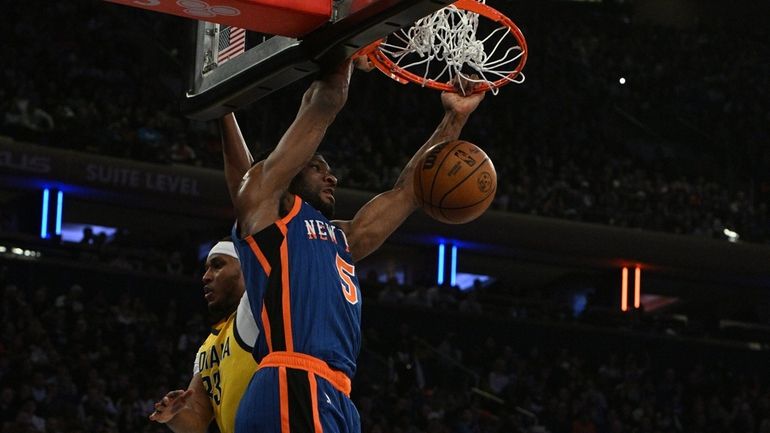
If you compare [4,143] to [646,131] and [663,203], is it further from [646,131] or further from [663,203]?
[646,131]

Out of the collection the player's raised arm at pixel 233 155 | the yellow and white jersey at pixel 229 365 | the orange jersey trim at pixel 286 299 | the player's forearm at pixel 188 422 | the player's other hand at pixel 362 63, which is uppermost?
the player's other hand at pixel 362 63

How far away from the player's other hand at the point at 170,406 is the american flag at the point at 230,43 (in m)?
1.43

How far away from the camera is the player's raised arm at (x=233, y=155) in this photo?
5145 mm

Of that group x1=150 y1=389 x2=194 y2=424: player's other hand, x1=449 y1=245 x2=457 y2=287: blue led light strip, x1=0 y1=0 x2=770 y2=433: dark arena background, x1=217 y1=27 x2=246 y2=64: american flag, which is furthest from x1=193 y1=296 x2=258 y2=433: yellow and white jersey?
x1=449 y1=245 x2=457 y2=287: blue led light strip

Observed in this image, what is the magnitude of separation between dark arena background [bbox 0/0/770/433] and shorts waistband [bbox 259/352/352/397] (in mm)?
8341

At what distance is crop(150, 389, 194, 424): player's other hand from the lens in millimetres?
5039

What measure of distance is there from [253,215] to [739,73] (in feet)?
78.7

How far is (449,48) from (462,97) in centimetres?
26

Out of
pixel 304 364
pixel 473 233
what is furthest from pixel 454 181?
pixel 473 233

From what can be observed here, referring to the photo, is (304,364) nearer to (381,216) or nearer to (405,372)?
(381,216)

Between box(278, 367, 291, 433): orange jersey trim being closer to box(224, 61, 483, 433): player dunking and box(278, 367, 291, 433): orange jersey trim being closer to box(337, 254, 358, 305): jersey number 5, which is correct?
box(224, 61, 483, 433): player dunking

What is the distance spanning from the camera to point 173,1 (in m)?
4.82

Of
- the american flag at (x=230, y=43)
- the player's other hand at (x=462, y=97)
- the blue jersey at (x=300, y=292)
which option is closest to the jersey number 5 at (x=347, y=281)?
the blue jersey at (x=300, y=292)

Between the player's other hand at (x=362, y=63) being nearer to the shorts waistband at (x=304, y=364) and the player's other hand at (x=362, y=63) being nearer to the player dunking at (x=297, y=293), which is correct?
the player dunking at (x=297, y=293)
